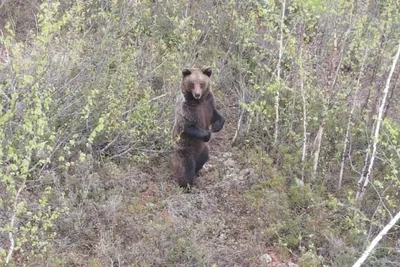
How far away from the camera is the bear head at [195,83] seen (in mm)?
6648

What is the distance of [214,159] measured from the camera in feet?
25.7

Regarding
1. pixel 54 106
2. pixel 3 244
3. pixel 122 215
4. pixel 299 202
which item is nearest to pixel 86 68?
pixel 54 106

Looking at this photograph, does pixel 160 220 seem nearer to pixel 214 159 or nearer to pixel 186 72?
pixel 214 159

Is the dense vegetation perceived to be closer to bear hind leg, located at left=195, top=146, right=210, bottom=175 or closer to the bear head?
bear hind leg, located at left=195, top=146, right=210, bottom=175

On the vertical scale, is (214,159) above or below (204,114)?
below

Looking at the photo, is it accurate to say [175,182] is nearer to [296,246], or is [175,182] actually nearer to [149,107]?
[149,107]

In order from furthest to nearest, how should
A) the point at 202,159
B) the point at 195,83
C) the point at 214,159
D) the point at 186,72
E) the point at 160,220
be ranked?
the point at 214,159
the point at 202,159
the point at 186,72
the point at 195,83
the point at 160,220

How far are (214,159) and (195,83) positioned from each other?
158cm

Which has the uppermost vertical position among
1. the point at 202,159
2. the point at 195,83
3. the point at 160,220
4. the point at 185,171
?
the point at 195,83

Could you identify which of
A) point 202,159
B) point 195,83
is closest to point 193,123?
point 195,83

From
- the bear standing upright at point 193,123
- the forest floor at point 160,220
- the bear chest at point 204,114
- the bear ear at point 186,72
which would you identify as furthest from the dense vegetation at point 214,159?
the bear ear at point 186,72

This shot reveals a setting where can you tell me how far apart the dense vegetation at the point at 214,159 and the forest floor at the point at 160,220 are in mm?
17

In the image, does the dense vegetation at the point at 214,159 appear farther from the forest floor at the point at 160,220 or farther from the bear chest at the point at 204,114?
the bear chest at the point at 204,114

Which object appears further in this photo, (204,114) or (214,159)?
(214,159)
